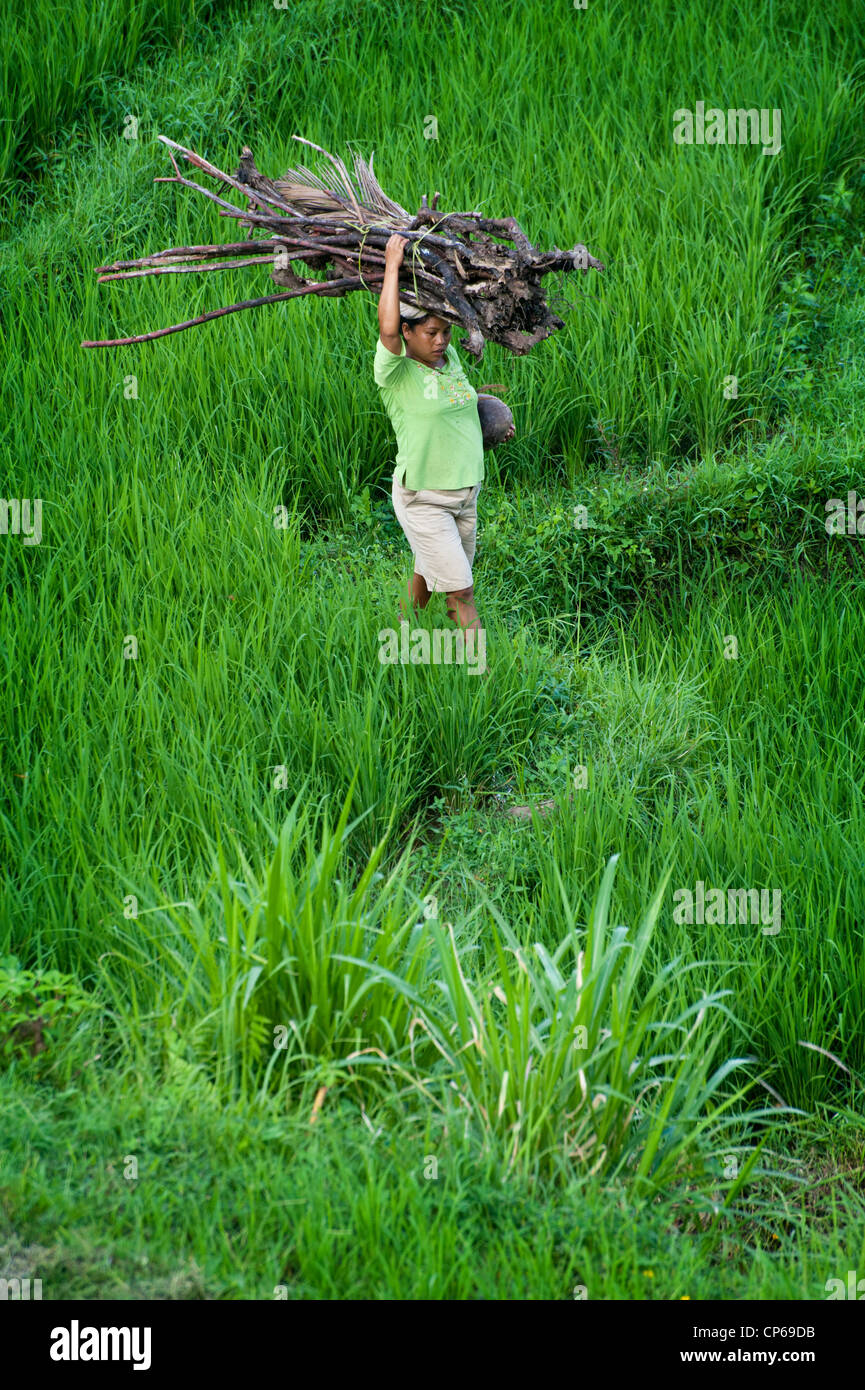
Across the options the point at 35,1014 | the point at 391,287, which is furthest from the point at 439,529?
the point at 35,1014

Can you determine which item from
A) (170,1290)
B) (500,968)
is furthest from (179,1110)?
(500,968)

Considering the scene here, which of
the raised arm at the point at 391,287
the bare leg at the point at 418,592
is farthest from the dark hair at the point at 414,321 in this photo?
the bare leg at the point at 418,592

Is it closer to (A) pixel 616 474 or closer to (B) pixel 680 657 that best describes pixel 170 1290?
(B) pixel 680 657

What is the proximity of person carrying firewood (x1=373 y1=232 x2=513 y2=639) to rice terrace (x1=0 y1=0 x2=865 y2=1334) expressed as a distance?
0.06 feet

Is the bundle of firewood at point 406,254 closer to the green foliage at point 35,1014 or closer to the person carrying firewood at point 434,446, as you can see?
the person carrying firewood at point 434,446

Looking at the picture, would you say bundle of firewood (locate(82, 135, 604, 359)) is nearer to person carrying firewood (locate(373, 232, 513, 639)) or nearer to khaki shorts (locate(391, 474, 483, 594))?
person carrying firewood (locate(373, 232, 513, 639))

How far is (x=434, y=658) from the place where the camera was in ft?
13.2

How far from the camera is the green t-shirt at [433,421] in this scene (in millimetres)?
3895

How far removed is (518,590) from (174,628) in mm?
1379

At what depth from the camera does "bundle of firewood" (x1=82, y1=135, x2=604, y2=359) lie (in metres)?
3.69

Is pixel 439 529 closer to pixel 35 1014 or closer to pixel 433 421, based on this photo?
pixel 433 421

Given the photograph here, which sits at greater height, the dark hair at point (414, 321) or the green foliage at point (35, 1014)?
the dark hair at point (414, 321)

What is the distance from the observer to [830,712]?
158 inches

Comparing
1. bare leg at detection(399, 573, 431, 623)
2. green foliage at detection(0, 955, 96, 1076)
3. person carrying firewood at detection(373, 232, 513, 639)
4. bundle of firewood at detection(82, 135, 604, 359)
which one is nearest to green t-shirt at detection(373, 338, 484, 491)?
person carrying firewood at detection(373, 232, 513, 639)
